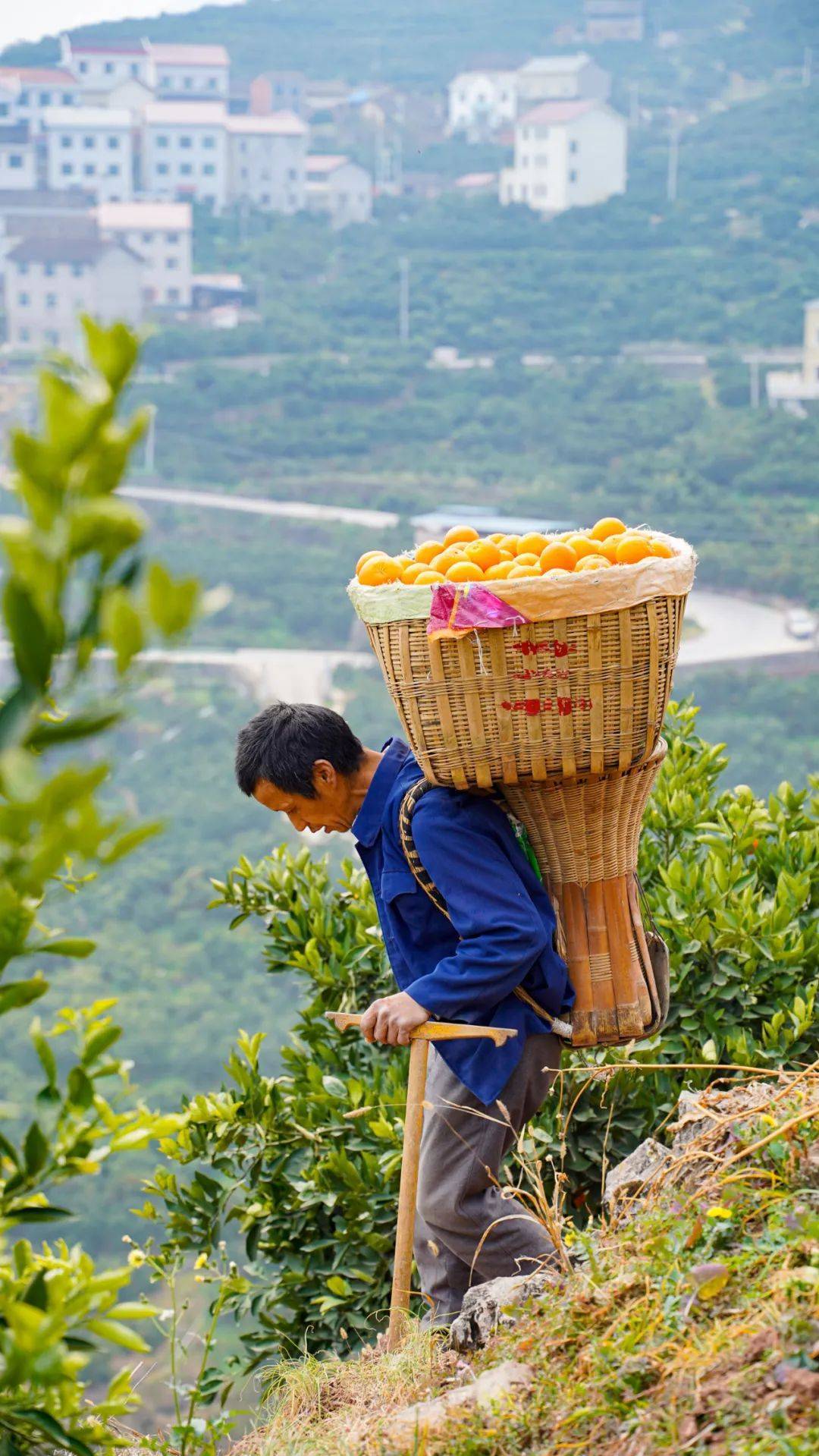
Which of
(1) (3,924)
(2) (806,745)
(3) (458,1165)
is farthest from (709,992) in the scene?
(2) (806,745)

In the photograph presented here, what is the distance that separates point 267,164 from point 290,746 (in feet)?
167

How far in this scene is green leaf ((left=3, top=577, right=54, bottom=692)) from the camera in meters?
0.99

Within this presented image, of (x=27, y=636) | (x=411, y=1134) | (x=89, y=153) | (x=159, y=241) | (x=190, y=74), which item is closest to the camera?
(x=27, y=636)

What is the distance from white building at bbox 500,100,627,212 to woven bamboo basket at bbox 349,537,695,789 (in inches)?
1912

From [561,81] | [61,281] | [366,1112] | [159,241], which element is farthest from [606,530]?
[561,81]

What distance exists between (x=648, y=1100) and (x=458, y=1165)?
66cm

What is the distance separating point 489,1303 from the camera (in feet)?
7.34

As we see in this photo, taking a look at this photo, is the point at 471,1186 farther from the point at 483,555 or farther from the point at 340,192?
the point at 340,192

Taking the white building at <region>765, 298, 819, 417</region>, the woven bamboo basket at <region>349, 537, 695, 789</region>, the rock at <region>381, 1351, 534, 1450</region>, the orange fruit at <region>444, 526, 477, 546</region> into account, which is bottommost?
the white building at <region>765, 298, 819, 417</region>

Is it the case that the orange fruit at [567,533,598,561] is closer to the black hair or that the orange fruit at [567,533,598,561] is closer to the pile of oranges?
the pile of oranges

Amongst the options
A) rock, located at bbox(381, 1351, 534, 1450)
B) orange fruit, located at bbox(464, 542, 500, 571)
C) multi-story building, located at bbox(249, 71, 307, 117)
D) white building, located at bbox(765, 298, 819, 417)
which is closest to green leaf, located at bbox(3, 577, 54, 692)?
rock, located at bbox(381, 1351, 534, 1450)

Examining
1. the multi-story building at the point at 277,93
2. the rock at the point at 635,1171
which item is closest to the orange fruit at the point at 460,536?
the rock at the point at 635,1171

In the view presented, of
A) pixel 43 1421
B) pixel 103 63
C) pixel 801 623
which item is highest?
pixel 103 63

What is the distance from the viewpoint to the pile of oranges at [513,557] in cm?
228
